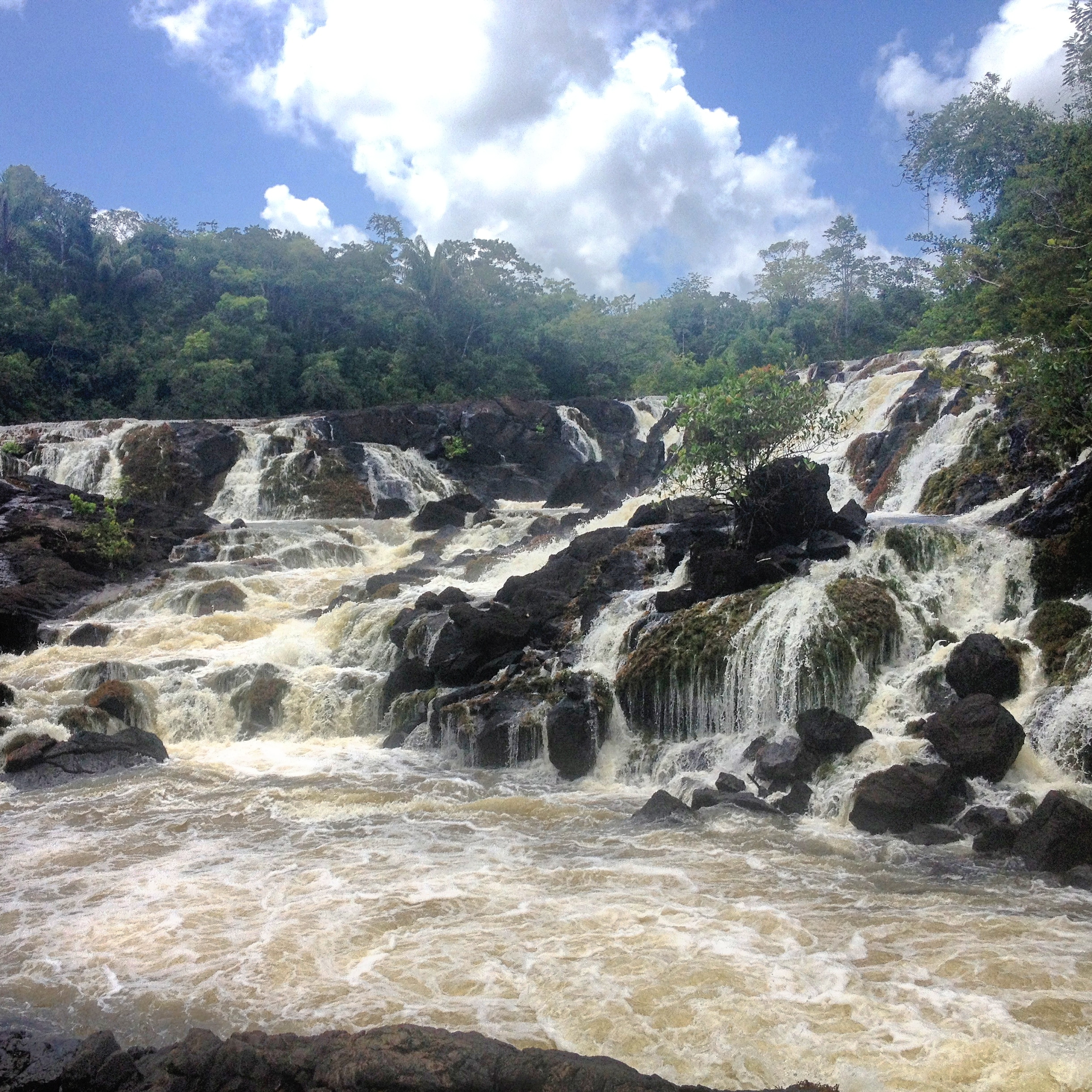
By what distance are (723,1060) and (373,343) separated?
145 ft

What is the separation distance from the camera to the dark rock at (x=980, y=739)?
348 inches

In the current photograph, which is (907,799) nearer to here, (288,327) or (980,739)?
(980,739)

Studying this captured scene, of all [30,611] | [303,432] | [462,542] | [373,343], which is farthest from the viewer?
[373,343]

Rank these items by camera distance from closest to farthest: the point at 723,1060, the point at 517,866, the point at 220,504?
the point at 723,1060, the point at 517,866, the point at 220,504

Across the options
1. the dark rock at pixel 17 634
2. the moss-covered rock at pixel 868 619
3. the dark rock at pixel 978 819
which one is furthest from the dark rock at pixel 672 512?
the dark rock at pixel 17 634

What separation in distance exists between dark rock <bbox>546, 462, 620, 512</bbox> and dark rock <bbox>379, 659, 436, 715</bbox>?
13988 millimetres

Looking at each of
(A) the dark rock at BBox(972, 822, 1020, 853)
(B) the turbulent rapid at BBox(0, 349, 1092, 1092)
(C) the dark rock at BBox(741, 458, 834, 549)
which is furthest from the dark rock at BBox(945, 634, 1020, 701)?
(C) the dark rock at BBox(741, 458, 834, 549)

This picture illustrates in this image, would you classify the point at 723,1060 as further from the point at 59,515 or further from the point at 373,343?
the point at 373,343

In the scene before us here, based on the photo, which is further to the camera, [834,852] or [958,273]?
[958,273]

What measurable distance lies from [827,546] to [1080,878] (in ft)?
23.2

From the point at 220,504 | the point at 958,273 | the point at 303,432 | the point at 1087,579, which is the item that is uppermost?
the point at 958,273

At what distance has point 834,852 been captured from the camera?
27.1 ft

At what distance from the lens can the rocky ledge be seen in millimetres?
4035

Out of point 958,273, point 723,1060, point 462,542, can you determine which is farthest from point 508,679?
point 958,273
